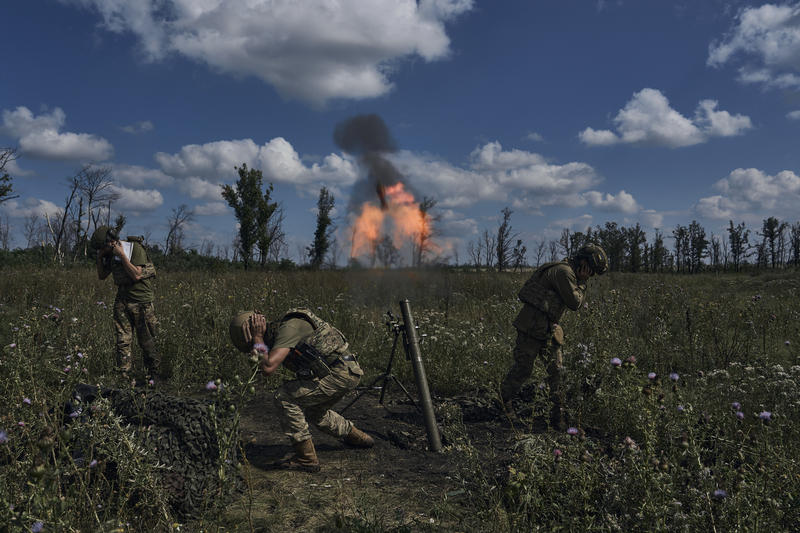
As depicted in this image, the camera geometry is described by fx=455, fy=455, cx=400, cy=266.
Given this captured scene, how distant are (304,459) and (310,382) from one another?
2.19 ft

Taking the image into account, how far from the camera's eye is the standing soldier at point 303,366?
3.98 metres

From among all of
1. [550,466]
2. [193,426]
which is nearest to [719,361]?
[550,466]

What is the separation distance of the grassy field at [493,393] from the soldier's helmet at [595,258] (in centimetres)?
107

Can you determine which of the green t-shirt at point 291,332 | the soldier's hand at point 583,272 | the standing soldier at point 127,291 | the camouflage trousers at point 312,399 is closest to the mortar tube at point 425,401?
the camouflage trousers at point 312,399

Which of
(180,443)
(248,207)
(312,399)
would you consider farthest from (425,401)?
(248,207)

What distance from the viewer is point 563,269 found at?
5.14 meters

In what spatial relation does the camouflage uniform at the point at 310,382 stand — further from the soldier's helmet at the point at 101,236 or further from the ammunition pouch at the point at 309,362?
the soldier's helmet at the point at 101,236

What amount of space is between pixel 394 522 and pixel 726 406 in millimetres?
3798

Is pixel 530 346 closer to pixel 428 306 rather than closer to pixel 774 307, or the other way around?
pixel 428 306

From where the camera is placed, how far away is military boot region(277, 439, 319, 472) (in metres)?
4.01

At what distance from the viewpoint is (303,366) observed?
4.19 meters

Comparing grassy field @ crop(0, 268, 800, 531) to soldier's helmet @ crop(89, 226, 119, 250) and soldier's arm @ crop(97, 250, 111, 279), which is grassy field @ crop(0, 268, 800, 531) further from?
soldier's helmet @ crop(89, 226, 119, 250)

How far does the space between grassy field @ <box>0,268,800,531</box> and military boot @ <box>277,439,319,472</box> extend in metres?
0.78

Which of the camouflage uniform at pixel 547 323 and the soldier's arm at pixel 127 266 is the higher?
the soldier's arm at pixel 127 266
